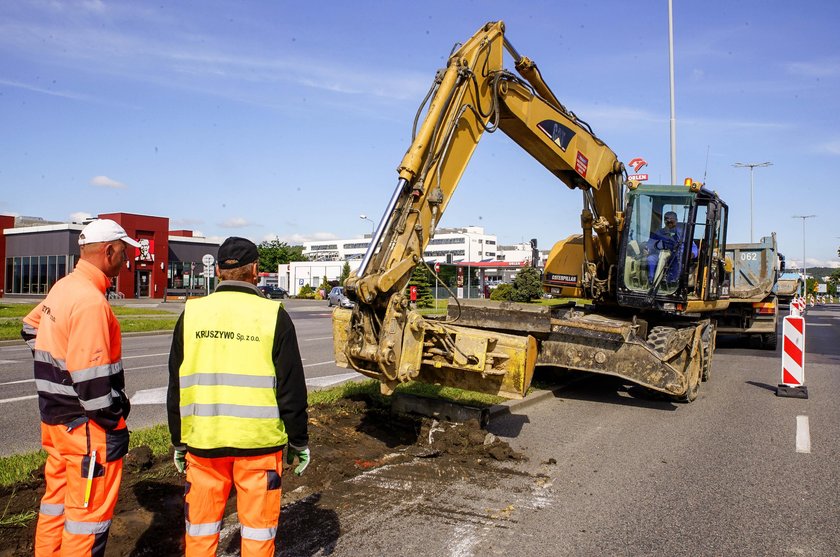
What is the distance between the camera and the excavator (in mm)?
6012

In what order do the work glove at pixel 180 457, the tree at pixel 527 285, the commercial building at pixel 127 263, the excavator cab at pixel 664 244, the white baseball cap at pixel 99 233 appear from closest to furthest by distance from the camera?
1. the work glove at pixel 180 457
2. the white baseball cap at pixel 99 233
3. the excavator cab at pixel 664 244
4. the tree at pixel 527 285
5. the commercial building at pixel 127 263

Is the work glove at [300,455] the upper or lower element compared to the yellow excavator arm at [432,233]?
lower

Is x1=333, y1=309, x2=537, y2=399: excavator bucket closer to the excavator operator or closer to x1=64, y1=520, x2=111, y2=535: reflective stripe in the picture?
x1=64, y1=520, x2=111, y2=535: reflective stripe

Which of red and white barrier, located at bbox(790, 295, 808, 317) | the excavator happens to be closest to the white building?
red and white barrier, located at bbox(790, 295, 808, 317)

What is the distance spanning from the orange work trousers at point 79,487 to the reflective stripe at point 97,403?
3.4 inches

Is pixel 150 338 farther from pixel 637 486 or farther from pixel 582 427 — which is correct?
pixel 637 486

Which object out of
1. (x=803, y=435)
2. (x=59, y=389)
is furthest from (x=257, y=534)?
(x=803, y=435)

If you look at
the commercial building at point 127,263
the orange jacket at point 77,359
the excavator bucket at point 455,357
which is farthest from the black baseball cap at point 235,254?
the commercial building at point 127,263

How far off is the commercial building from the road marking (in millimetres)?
45493

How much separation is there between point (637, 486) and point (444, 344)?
2.03 metres

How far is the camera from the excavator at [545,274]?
6.01m

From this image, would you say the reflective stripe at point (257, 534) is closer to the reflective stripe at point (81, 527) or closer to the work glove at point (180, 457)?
the work glove at point (180, 457)

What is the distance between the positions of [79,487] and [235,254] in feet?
4.28

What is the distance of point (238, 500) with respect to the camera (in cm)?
319
